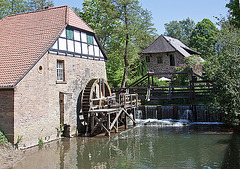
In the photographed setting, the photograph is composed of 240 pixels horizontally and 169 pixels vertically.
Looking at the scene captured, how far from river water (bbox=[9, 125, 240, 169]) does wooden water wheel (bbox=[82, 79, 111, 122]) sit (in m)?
1.98

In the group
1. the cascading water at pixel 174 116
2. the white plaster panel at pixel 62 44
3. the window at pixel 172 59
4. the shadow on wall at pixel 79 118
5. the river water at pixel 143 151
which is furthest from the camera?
the window at pixel 172 59

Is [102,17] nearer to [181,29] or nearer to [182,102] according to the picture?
[182,102]

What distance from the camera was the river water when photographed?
383 inches

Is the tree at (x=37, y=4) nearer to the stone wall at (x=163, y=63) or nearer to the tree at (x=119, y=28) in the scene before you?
the tree at (x=119, y=28)

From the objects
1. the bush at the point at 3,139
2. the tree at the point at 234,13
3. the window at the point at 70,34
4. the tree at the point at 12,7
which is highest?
the tree at the point at 12,7

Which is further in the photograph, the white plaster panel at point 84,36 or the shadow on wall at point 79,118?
the white plaster panel at point 84,36

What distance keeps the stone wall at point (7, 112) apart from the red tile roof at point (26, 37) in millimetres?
431

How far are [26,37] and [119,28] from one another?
11922 mm

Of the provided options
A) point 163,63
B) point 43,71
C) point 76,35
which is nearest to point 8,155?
point 43,71

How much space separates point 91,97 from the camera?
52.1 feet

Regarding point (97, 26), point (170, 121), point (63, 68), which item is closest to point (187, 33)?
point (97, 26)

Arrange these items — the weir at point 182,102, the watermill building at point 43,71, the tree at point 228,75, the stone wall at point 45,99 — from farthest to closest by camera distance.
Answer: the weir at point 182,102, the tree at point 228,75, the stone wall at point 45,99, the watermill building at point 43,71

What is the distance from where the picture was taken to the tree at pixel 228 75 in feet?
47.7

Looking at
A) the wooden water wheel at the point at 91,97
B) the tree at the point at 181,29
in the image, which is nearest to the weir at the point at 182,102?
the wooden water wheel at the point at 91,97
